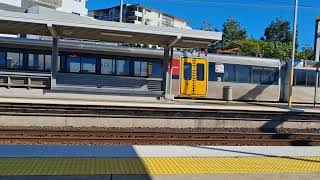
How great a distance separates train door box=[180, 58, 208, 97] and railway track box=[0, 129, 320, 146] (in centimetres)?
1016

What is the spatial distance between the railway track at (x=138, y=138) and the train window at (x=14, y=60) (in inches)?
378

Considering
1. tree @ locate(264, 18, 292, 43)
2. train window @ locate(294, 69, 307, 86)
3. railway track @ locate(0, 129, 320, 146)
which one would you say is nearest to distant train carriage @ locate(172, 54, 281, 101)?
train window @ locate(294, 69, 307, 86)

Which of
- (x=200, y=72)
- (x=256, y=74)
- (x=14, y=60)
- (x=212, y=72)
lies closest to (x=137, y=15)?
(x=256, y=74)

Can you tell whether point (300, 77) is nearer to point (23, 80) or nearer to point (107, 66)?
point (107, 66)

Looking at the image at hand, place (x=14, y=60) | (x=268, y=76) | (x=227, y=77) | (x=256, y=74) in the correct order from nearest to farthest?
1. (x=14, y=60)
2. (x=227, y=77)
3. (x=256, y=74)
4. (x=268, y=76)

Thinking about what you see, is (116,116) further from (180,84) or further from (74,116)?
(180,84)

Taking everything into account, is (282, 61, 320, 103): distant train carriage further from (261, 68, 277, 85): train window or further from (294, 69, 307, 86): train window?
(261, 68, 277, 85): train window

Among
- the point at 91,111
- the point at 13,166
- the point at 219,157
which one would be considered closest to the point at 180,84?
the point at 91,111

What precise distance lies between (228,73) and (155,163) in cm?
1841

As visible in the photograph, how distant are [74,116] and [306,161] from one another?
893cm

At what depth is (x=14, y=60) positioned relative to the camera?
21.9m

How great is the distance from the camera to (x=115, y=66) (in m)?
23.1

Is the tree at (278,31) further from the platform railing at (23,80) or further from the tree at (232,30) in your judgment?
the platform railing at (23,80)

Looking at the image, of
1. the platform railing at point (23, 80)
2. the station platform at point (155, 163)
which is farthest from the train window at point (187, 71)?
the station platform at point (155, 163)
